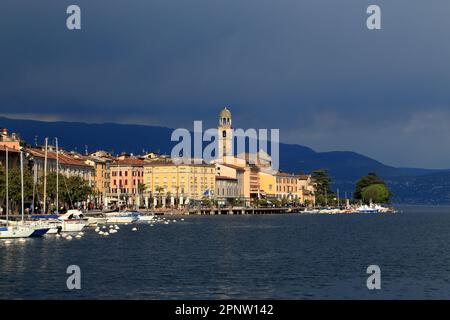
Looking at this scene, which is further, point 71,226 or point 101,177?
point 101,177

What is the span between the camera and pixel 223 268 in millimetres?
44688

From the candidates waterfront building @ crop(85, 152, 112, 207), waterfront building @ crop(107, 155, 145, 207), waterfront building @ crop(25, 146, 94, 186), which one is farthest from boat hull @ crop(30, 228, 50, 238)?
waterfront building @ crop(107, 155, 145, 207)

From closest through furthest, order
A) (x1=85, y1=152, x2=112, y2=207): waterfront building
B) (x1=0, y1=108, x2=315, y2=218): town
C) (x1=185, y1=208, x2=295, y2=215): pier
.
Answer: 1. (x1=85, y1=152, x2=112, y2=207): waterfront building
2. (x1=0, y1=108, x2=315, y2=218): town
3. (x1=185, y1=208, x2=295, y2=215): pier

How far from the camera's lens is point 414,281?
39594mm

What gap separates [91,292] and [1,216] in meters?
56.4

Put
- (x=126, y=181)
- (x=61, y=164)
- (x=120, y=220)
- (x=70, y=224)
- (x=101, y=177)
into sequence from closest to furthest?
1. (x=70, y=224)
2. (x=120, y=220)
3. (x=61, y=164)
4. (x=101, y=177)
5. (x=126, y=181)

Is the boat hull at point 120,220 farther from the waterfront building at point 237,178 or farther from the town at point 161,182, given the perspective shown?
the waterfront building at point 237,178

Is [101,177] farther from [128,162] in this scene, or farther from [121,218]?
[121,218]

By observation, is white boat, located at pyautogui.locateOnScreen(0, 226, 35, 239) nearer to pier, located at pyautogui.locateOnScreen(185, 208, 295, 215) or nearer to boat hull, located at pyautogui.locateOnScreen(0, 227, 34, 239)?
boat hull, located at pyautogui.locateOnScreen(0, 227, 34, 239)

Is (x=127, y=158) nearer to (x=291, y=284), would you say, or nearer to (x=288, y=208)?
(x=288, y=208)

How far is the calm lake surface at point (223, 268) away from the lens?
116 feet

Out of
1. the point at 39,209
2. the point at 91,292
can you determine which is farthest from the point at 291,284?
the point at 39,209

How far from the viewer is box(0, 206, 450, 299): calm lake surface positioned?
3534cm

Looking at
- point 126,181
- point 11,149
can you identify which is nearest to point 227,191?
point 126,181
